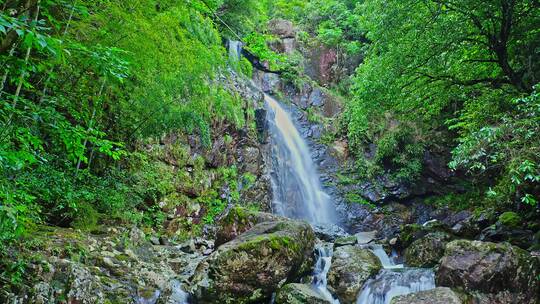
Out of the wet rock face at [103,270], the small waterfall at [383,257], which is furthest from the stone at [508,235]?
the wet rock face at [103,270]

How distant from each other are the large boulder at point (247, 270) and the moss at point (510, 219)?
19.8 feet

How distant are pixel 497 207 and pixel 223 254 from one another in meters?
8.98

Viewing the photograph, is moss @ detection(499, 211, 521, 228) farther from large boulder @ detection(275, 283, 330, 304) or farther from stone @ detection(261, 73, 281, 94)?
stone @ detection(261, 73, 281, 94)

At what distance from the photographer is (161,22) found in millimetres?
5938

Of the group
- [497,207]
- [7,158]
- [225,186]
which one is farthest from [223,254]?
[497,207]

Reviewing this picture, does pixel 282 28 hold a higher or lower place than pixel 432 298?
higher

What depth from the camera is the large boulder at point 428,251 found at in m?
9.04

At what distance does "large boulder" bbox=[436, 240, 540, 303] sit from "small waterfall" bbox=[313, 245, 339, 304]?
2.35 metres

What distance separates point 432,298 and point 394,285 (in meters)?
1.61

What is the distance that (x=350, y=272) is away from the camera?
26.5 feet

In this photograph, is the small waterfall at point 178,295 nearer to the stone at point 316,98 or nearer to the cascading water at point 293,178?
the cascading water at point 293,178

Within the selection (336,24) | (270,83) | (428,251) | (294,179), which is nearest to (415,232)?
(428,251)

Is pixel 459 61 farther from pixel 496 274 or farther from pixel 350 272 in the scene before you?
pixel 350 272

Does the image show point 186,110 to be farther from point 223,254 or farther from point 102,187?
point 223,254
